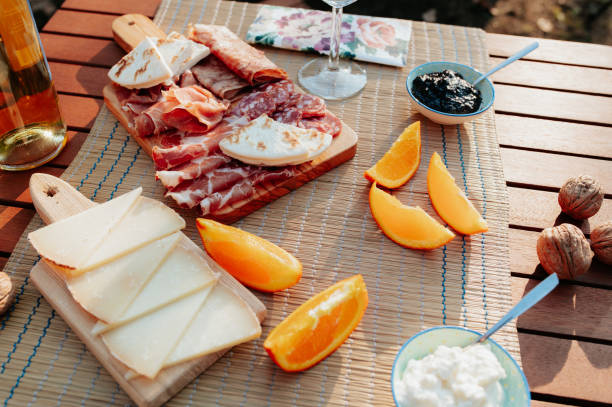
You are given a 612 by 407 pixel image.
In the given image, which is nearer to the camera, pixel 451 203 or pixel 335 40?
pixel 451 203

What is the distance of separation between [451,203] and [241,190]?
0.68 metres

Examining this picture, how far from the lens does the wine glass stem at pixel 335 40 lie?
1.98 meters

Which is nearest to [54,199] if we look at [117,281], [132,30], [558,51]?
[117,281]

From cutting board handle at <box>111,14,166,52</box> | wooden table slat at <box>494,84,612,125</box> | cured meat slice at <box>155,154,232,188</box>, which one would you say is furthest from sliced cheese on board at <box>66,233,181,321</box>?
wooden table slat at <box>494,84,612,125</box>

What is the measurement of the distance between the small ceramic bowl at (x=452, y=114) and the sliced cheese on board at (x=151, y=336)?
3.77 ft

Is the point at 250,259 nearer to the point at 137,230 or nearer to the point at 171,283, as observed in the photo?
the point at 171,283

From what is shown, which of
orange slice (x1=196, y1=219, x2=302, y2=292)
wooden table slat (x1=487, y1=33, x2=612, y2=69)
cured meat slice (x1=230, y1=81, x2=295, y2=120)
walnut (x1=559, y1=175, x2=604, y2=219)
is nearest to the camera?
orange slice (x1=196, y1=219, x2=302, y2=292)

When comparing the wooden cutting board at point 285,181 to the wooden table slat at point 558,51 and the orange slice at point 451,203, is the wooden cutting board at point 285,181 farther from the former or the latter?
the wooden table slat at point 558,51

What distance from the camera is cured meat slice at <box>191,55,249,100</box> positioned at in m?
1.97

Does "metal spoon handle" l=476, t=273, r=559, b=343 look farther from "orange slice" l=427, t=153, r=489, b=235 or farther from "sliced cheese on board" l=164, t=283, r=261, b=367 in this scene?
"sliced cheese on board" l=164, t=283, r=261, b=367

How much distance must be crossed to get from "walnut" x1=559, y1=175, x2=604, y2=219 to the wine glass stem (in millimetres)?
1042

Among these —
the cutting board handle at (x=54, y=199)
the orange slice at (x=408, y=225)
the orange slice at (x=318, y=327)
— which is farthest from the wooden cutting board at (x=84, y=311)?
the orange slice at (x=408, y=225)

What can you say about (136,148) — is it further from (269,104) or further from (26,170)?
(269,104)

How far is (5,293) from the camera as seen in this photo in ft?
4.48
